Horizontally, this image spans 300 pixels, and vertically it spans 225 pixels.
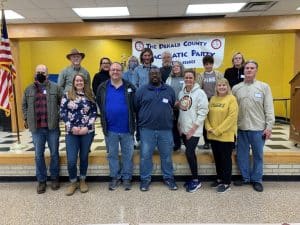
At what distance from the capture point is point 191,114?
342cm

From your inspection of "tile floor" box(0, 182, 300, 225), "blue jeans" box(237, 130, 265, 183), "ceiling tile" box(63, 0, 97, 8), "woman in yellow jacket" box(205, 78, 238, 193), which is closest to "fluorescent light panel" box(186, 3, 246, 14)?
"ceiling tile" box(63, 0, 97, 8)

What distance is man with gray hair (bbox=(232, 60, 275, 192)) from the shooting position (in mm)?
3365

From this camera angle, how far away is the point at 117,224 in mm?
2684

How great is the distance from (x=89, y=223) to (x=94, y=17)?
5.29m

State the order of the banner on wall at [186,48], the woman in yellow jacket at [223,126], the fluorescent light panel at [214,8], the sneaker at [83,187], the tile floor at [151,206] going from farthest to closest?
the fluorescent light panel at [214,8], the banner on wall at [186,48], the sneaker at [83,187], the woman in yellow jacket at [223,126], the tile floor at [151,206]

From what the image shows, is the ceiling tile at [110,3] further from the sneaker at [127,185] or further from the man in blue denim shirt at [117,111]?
the sneaker at [127,185]

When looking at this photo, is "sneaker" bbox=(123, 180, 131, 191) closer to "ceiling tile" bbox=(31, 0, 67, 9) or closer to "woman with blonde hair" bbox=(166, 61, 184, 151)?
"woman with blonde hair" bbox=(166, 61, 184, 151)

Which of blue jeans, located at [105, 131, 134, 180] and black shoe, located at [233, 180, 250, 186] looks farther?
black shoe, located at [233, 180, 250, 186]

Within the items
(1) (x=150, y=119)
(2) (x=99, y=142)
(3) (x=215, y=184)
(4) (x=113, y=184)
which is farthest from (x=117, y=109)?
(2) (x=99, y=142)

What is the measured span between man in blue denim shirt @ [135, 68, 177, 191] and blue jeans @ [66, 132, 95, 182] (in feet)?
2.10

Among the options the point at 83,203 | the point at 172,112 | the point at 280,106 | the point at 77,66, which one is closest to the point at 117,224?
the point at 83,203

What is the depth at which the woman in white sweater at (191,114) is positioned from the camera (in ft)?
11.1

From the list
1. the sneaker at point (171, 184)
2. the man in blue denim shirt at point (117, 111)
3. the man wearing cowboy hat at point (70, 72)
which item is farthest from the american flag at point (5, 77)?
the sneaker at point (171, 184)

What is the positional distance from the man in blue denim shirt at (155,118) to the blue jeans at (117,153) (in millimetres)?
154
